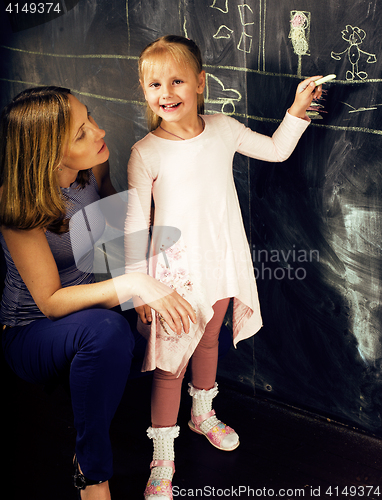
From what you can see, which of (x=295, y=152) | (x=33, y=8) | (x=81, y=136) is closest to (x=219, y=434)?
(x=295, y=152)

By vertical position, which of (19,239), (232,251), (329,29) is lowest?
(232,251)

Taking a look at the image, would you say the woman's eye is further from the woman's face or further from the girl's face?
the girl's face

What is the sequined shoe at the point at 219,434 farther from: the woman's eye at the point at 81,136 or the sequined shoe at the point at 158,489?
the woman's eye at the point at 81,136

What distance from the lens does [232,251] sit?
5.05 feet

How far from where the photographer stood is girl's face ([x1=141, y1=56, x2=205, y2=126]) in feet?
4.50

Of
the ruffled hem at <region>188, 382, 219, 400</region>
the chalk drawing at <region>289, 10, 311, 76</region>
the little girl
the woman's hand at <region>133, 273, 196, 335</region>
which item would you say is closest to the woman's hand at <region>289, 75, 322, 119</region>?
the little girl

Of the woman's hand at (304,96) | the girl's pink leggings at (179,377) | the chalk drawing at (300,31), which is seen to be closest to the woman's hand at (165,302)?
the girl's pink leggings at (179,377)

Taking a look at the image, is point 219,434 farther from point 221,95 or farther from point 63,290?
point 221,95

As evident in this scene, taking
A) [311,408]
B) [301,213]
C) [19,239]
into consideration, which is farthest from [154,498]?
[301,213]

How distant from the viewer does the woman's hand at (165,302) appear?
1351mm

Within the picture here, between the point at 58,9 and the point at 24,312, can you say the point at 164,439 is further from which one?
the point at 58,9

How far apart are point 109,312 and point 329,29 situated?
0.99 meters

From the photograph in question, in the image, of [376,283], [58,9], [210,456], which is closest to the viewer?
[376,283]

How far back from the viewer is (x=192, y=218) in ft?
4.89
